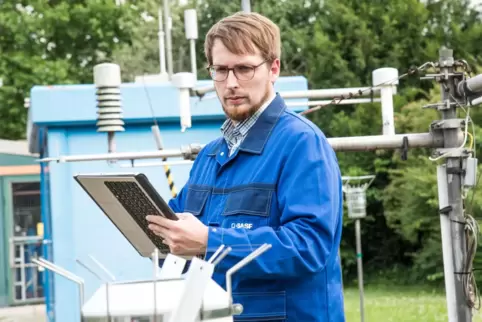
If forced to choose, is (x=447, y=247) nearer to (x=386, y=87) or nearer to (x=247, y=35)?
(x=386, y=87)

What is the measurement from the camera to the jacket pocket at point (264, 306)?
2.56 m

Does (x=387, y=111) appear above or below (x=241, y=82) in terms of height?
above

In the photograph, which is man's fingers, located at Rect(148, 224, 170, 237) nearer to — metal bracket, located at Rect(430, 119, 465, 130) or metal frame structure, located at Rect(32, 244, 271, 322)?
metal frame structure, located at Rect(32, 244, 271, 322)

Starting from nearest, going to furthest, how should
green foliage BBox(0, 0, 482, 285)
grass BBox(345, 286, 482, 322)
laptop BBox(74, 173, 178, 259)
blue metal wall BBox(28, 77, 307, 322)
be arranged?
1. laptop BBox(74, 173, 178, 259)
2. blue metal wall BBox(28, 77, 307, 322)
3. grass BBox(345, 286, 482, 322)
4. green foliage BBox(0, 0, 482, 285)

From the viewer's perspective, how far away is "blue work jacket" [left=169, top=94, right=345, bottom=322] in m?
2.44

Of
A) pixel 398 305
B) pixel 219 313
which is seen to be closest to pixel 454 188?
pixel 219 313

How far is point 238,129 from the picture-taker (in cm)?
283

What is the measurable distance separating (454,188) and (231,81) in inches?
148

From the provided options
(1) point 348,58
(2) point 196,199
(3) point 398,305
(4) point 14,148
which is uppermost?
(1) point 348,58

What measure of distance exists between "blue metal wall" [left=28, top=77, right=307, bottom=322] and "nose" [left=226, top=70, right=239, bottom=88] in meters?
8.35

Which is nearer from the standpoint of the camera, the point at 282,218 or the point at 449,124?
the point at 282,218

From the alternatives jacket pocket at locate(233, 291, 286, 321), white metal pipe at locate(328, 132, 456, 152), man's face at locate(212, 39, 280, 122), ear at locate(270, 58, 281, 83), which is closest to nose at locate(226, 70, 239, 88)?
man's face at locate(212, 39, 280, 122)

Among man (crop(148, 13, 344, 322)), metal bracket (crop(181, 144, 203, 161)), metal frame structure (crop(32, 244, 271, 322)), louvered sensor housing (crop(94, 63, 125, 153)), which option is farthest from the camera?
louvered sensor housing (crop(94, 63, 125, 153))

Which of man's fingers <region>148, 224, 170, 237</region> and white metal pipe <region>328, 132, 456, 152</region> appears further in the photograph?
white metal pipe <region>328, 132, 456, 152</region>
